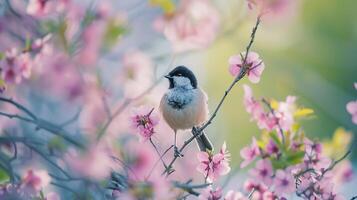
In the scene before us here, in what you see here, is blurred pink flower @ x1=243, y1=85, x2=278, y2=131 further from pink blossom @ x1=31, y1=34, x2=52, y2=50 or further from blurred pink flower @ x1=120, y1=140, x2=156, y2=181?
pink blossom @ x1=31, y1=34, x2=52, y2=50

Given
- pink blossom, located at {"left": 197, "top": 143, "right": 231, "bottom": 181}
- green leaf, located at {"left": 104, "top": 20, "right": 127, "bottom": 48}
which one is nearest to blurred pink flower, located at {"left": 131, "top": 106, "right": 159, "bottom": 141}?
pink blossom, located at {"left": 197, "top": 143, "right": 231, "bottom": 181}

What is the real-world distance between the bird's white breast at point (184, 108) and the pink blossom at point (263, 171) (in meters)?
1.41

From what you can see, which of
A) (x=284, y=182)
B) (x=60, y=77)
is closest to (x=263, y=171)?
(x=284, y=182)

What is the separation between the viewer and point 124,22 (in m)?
4.51

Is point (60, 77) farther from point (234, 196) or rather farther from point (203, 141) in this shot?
point (234, 196)

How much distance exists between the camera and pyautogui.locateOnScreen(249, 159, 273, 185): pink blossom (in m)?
2.81

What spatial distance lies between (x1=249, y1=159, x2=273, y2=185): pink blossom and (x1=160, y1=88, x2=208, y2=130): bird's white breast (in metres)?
1.41

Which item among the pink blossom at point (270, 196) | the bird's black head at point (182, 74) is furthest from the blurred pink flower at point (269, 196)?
the bird's black head at point (182, 74)

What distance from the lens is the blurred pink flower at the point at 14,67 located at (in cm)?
362

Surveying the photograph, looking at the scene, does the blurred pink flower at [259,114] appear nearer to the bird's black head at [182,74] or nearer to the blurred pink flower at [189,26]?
the bird's black head at [182,74]

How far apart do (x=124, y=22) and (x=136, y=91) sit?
400 millimetres

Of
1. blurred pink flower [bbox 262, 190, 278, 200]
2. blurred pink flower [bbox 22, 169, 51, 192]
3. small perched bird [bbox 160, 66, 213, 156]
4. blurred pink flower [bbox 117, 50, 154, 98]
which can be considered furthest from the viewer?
blurred pink flower [bbox 117, 50, 154, 98]

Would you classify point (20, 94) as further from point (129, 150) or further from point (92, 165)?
point (92, 165)

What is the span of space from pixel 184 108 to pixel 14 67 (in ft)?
3.26
